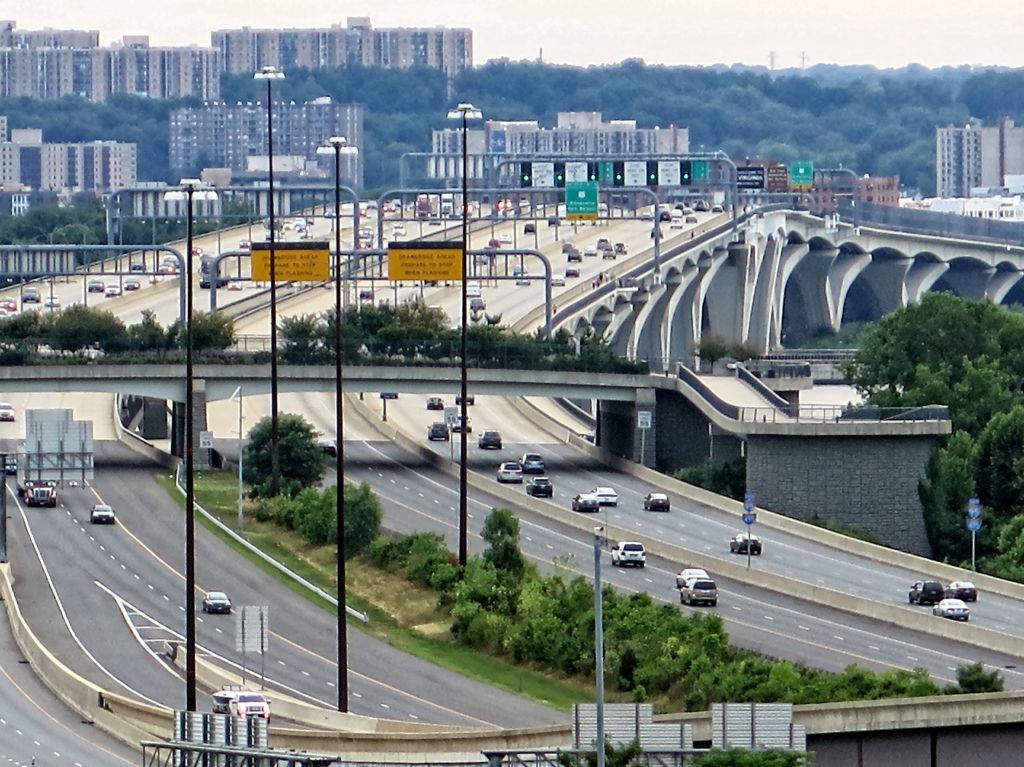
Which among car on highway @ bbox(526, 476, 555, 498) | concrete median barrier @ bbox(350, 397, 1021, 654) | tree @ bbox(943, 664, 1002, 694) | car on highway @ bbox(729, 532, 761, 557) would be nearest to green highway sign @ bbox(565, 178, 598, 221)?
concrete median barrier @ bbox(350, 397, 1021, 654)

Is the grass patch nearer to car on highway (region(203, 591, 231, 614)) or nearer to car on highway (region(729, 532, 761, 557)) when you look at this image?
car on highway (region(203, 591, 231, 614))

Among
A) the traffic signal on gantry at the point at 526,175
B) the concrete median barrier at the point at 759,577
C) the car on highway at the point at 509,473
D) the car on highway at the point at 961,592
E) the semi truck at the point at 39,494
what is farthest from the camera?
the traffic signal on gantry at the point at 526,175

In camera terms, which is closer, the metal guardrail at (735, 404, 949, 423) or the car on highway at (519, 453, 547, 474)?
the metal guardrail at (735, 404, 949, 423)

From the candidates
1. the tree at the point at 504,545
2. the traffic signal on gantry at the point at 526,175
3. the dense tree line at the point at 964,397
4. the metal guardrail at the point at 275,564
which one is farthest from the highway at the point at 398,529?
the traffic signal on gantry at the point at 526,175

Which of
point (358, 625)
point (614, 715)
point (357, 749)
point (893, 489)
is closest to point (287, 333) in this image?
point (893, 489)

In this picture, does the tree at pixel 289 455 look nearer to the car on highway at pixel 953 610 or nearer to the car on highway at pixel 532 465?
the car on highway at pixel 532 465

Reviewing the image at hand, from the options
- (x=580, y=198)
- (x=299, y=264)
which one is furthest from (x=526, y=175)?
(x=299, y=264)
